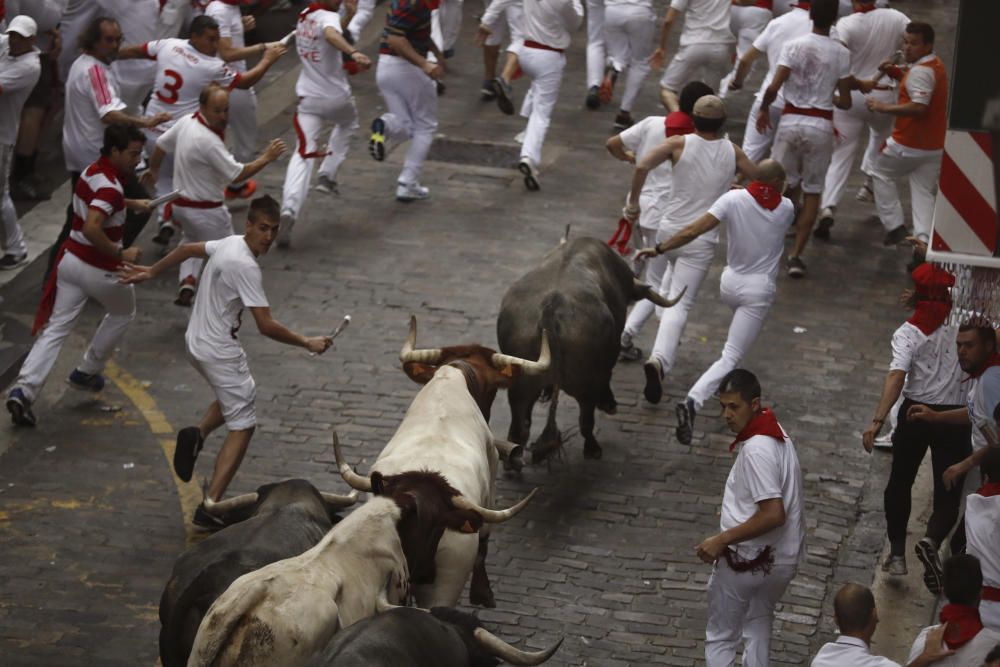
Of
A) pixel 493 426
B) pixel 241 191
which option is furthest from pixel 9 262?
pixel 493 426

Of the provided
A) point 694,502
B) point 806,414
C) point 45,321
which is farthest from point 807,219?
point 45,321

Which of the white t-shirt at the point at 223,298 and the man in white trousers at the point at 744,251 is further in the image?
the man in white trousers at the point at 744,251

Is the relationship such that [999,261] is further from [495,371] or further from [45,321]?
[45,321]

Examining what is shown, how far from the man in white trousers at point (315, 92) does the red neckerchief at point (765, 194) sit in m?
→ 4.96

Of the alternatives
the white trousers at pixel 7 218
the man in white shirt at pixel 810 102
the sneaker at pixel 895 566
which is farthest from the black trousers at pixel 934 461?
the white trousers at pixel 7 218

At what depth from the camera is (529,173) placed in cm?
1593

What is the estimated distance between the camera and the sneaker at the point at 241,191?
14.9m

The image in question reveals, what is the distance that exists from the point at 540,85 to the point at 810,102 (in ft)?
10.7

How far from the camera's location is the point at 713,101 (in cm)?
1162

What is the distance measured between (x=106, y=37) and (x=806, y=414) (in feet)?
21.9

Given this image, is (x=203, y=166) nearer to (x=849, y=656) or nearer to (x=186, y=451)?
(x=186, y=451)

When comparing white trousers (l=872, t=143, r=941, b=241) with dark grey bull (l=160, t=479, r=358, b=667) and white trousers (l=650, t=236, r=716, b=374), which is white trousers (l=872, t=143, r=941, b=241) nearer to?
white trousers (l=650, t=236, r=716, b=374)

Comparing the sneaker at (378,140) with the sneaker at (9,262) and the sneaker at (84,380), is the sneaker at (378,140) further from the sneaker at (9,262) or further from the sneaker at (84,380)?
the sneaker at (84,380)

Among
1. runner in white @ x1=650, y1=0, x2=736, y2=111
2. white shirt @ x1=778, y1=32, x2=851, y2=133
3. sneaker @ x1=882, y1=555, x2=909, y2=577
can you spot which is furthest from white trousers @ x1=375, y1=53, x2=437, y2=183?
sneaker @ x1=882, y1=555, x2=909, y2=577
